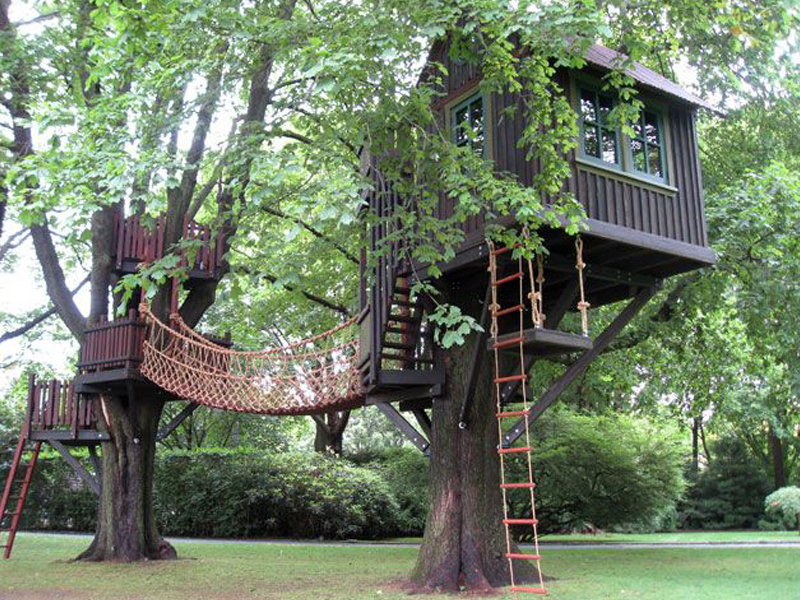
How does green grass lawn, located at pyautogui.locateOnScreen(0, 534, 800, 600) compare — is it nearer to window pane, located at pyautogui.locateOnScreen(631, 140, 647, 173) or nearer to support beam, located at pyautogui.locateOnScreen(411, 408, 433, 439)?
support beam, located at pyautogui.locateOnScreen(411, 408, 433, 439)

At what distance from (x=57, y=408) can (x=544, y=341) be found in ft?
29.8

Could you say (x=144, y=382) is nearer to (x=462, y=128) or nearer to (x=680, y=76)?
(x=462, y=128)

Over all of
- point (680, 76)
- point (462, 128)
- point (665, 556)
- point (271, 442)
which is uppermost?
point (680, 76)

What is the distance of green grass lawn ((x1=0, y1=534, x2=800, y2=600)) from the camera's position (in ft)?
28.1

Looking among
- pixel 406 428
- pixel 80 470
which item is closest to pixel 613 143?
pixel 406 428

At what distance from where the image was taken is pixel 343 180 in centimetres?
649

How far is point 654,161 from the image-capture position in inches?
358

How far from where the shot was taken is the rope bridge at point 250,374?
9.65 m

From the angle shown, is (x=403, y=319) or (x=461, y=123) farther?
(x=403, y=319)

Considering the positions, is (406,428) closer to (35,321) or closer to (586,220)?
(586,220)

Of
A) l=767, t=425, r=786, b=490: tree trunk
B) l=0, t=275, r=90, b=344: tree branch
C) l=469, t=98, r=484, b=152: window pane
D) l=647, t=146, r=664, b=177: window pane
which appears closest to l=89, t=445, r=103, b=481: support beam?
l=0, t=275, r=90, b=344: tree branch

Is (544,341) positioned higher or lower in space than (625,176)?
lower

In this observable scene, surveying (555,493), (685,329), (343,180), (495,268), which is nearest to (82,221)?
(343,180)

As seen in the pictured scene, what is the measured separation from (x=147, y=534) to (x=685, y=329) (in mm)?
8744
